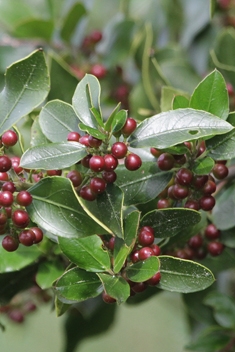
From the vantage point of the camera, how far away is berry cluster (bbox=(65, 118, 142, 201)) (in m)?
0.46

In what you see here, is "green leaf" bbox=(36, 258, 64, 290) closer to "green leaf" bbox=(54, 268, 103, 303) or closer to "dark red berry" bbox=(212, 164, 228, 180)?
"green leaf" bbox=(54, 268, 103, 303)

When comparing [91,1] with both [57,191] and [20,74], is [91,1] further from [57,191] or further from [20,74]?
[57,191]

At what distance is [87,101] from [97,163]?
102 millimetres

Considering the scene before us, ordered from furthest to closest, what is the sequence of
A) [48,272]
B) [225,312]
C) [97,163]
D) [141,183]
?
[225,312] → [48,272] → [141,183] → [97,163]

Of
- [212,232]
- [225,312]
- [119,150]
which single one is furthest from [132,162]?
[225,312]

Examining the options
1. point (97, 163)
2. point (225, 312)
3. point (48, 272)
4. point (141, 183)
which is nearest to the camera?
point (97, 163)

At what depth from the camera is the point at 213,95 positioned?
513 mm

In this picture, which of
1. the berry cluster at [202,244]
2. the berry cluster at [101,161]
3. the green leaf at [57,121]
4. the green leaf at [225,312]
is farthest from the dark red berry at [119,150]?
the green leaf at [225,312]

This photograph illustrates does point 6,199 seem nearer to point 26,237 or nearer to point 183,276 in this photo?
point 26,237

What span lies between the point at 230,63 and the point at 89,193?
1.91ft

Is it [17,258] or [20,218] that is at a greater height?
[20,218]

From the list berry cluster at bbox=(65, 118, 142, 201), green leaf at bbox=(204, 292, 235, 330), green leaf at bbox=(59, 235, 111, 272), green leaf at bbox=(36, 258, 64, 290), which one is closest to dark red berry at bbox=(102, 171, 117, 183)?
berry cluster at bbox=(65, 118, 142, 201)

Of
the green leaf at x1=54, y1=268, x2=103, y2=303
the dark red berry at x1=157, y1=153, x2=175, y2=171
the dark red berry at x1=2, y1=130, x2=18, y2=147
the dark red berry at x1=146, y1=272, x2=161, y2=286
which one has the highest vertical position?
the dark red berry at x1=2, y1=130, x2=18, y2=147

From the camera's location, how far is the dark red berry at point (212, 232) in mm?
676
